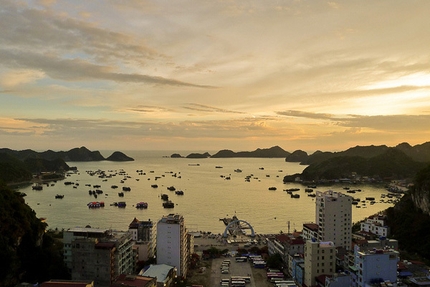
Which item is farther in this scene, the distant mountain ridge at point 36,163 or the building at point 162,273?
the distant mountain ridge at point 36,163

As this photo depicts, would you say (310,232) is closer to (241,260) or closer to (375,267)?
(241,260)

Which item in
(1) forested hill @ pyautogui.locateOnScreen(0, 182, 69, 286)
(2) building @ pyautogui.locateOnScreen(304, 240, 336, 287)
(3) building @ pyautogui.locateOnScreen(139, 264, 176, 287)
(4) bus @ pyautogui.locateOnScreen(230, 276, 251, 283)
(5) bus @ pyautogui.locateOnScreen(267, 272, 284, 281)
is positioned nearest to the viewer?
(3) building @ pyautogui.locateOnScreen(139, 264, 176, 287)

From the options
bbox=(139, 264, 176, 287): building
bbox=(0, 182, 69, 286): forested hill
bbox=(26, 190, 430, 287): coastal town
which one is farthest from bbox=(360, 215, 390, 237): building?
bbox=(0, 182, 69, 286): forested hill

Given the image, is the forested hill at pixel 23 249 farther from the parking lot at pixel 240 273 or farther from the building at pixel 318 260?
the building at pixel 318 260

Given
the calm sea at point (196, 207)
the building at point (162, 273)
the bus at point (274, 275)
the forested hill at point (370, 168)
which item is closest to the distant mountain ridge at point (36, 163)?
the calm sea at point (196, 207)

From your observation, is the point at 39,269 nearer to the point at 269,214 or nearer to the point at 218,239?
the point at 218,239

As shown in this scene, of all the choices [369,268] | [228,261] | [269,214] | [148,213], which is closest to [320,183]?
[269,214]

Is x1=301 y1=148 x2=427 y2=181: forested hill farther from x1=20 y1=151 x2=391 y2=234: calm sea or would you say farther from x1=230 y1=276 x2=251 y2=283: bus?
x1=230 y1=276 x2=251 y2=283: bus
